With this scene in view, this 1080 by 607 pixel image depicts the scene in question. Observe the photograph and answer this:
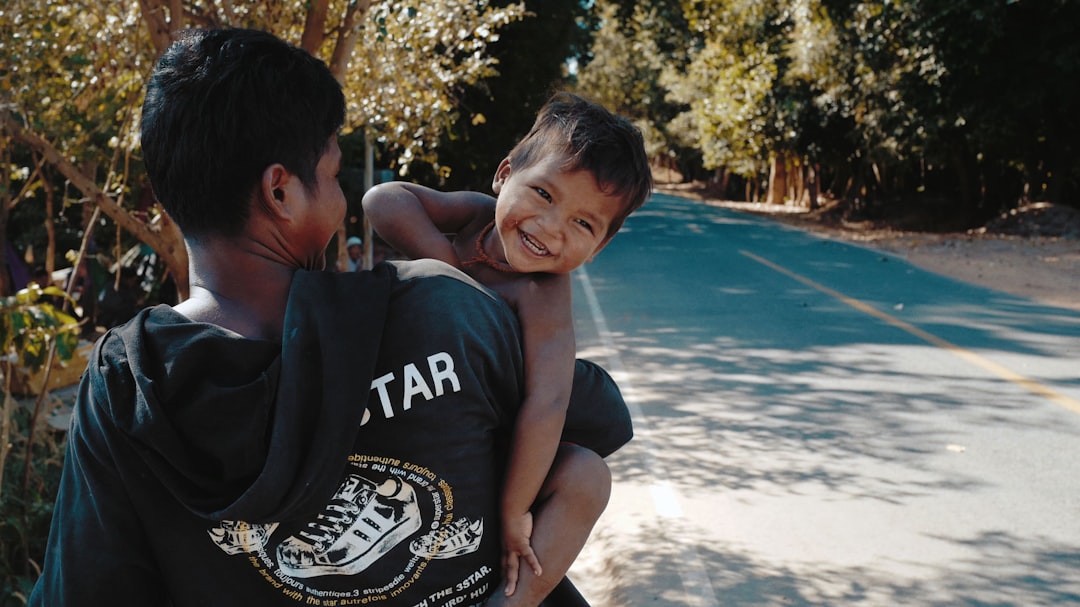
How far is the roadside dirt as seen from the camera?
13695mm

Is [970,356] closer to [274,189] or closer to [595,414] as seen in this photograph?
[595,414]

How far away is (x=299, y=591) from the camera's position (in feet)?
4.81

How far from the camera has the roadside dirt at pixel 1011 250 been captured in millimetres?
13695

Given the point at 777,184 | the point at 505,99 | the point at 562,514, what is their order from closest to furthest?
the point at 562,514 < the point at 505,99 < the point at 777,184

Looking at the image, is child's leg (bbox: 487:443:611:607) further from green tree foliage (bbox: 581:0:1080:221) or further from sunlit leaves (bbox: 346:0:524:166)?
green tree foliage (bbox: 581:0:1080:221)

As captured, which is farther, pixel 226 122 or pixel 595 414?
pixel 595 414

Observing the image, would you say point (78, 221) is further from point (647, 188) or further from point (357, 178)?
point (647, 188)

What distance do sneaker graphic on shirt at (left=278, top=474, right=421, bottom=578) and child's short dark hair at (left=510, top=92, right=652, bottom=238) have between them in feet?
2.35

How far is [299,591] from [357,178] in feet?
48.0

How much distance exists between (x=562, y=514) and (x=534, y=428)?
21 centimetres

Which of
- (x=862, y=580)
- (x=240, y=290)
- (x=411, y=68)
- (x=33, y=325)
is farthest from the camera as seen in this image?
(x=411, y=68)

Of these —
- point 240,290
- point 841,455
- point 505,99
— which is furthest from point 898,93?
point 240,290

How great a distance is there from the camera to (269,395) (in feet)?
4.26

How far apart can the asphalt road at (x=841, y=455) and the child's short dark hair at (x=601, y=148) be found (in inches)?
112
